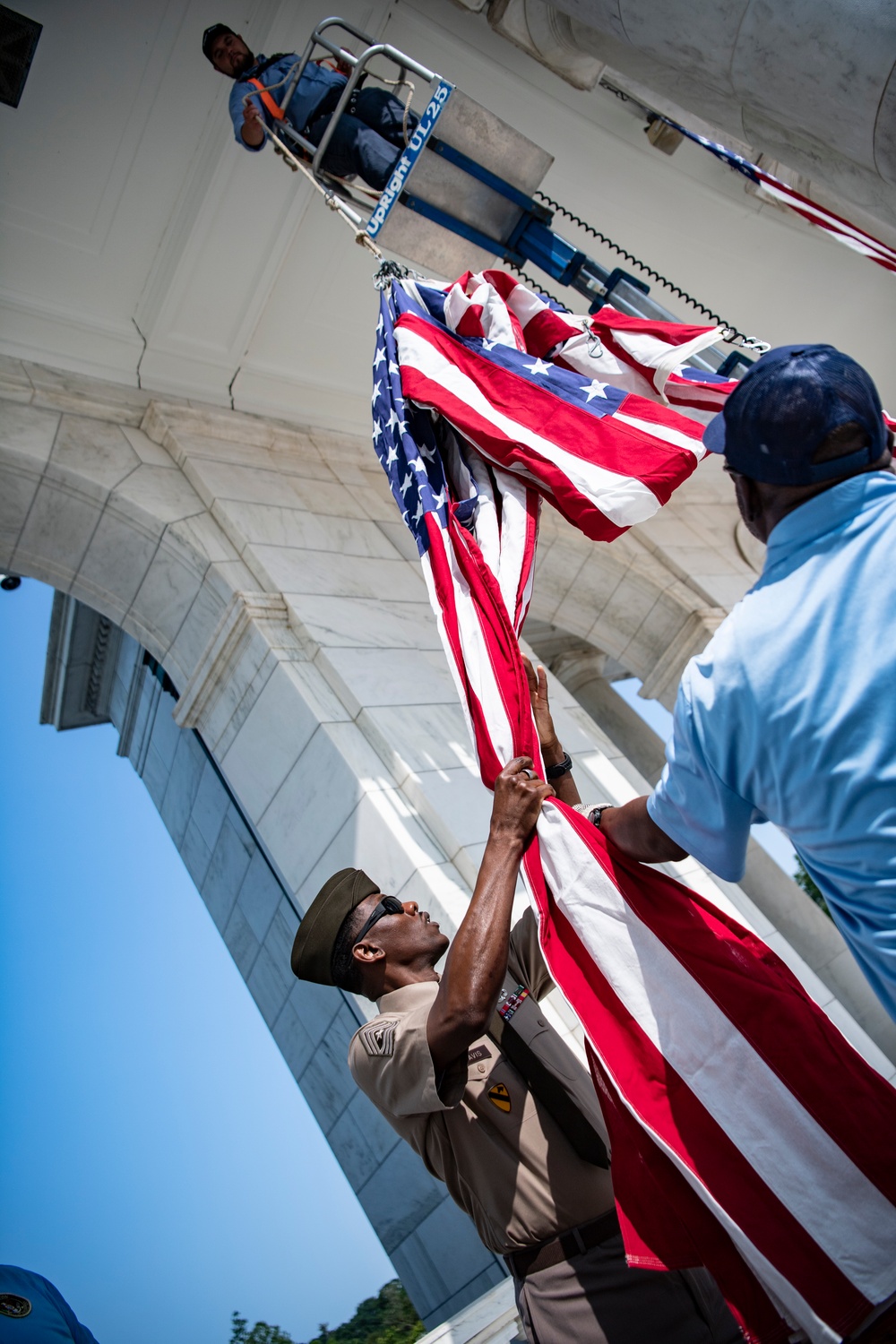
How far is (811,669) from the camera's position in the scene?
1111 millimetres

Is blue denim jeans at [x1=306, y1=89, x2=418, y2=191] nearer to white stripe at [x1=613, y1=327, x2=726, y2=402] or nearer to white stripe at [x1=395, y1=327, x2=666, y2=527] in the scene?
white stripe at [x1=395, y1=327, x2=666, y2=527]

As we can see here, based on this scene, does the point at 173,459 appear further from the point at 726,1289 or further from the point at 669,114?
the point at 726,1289

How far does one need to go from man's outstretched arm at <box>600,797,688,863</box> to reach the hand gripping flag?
0.21 feet

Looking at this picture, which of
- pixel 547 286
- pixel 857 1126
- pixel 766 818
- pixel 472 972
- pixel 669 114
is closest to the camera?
pixel 766 818

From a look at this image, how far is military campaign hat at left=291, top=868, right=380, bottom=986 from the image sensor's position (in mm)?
2119

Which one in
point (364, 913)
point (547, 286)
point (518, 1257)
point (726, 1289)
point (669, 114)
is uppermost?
point (669, 114)

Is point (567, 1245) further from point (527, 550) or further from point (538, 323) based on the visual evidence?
point (538, 323)

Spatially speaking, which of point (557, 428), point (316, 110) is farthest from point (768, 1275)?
point (316, 110)

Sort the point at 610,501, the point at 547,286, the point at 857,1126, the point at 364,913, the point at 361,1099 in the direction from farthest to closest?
the point at 547,286
the point at 361,1099
the point at 610,501
the point at 364,913
the point at 857,1126

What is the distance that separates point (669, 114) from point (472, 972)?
6.45m

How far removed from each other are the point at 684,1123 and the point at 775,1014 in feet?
0.92

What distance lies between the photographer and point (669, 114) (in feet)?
19.1

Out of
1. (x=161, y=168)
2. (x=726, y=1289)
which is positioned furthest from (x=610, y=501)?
(x=161, y=168)

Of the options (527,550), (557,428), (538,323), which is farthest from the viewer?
(538,323)
